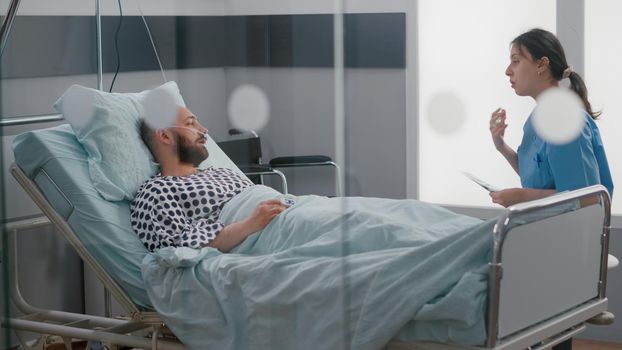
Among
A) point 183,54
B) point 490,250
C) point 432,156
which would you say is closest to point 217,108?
point 183,54

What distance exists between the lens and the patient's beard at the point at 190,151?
1906 millimetres

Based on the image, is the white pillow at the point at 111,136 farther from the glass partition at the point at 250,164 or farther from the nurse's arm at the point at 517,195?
the nurse's arm at the point at 517,195

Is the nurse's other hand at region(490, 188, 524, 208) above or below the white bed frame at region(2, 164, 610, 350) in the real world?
above

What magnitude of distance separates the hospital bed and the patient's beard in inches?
12.8

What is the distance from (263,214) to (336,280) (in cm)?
32

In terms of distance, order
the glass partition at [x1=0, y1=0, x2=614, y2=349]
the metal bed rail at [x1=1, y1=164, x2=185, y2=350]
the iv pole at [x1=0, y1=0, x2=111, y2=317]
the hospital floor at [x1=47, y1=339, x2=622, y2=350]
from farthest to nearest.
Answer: the hospital floor at [x1=47, y1=339, x2=622, y2=350] < the metal bed rail at [x1=1, y1=164, x2=185, y2=350] < the iv pole at [x1=0, y1=0, x2=111, y2=317] < the glass partition at [x1=0, y1=0, x2=614, y2=349]

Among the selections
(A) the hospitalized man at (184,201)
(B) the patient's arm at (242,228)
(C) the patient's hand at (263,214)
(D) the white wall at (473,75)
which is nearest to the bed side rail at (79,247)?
(A) the hospitalized man at (184,201)

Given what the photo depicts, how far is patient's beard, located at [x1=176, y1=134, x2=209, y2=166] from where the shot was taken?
191 centimetres

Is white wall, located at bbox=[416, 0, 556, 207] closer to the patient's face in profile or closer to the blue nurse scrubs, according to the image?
the blue nurse scrubs

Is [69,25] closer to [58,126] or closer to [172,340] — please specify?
[58,126]

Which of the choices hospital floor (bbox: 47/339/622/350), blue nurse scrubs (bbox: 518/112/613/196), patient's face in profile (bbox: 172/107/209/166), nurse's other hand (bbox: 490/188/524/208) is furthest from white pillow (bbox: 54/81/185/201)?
hospital floor (bbox: 47/339/622/350)

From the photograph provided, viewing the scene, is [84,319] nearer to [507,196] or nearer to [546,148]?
[507,196]

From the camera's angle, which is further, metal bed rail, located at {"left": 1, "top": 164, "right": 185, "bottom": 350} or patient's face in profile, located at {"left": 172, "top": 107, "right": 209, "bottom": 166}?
metal bed rail, located at {"left": 1, "top": 164, "right": 185, "bottom": 350}

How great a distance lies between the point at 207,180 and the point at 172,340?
1.28 feet
